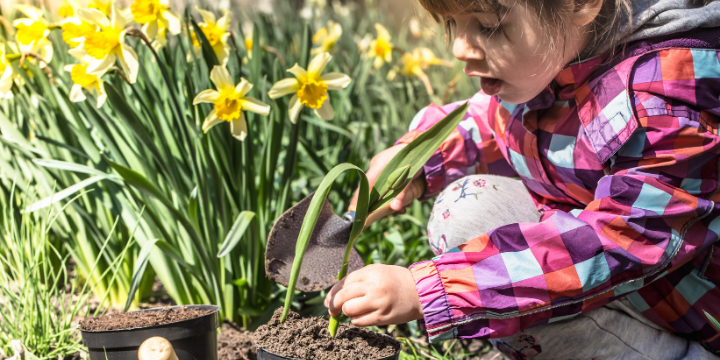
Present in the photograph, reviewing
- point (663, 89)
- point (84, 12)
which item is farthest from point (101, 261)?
point (663, 89)

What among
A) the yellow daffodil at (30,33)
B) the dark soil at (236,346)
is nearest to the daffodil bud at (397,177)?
the dark soil at (236,346)

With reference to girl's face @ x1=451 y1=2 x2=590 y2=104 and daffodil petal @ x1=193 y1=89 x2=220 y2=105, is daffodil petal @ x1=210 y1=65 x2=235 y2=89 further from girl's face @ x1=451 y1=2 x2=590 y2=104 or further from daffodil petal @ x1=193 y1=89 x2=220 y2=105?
girl's face @ x1=451 y1=2 x2=590 y2=104

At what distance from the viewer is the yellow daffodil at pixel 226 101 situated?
1247 millimetres

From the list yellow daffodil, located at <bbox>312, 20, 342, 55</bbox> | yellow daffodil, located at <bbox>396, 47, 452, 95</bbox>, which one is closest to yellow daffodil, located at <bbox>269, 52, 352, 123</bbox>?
yellow daffodil, located at <bbox>312, 20, 342, 55</bbox>

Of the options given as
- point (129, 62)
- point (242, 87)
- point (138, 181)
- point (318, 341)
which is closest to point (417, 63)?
point (242, 87)

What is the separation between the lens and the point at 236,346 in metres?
1.28

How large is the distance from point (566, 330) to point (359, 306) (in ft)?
1.74

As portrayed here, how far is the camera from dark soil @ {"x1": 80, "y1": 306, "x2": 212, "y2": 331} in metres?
1.01

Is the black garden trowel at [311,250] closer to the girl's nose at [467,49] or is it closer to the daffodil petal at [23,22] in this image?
the girl's nose at [467,49]

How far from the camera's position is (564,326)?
3.63ft

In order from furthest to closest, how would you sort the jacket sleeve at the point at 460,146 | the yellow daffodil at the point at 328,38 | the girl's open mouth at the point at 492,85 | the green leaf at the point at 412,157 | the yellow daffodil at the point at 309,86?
the yellow daffodil at the point at 328,38 < the jacket sleeve at the point at 460,146 < the yellow daffodil at the point at 309,86 < the girl's open mouth at the point at 492,85 < the green leaf at the point at 412,157

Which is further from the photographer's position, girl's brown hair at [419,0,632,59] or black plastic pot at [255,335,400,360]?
girl's brown hair at [419,0,632,59]

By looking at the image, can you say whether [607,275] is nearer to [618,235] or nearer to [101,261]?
[618,235]

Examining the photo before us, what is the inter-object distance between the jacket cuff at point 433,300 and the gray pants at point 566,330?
1.03 ft
